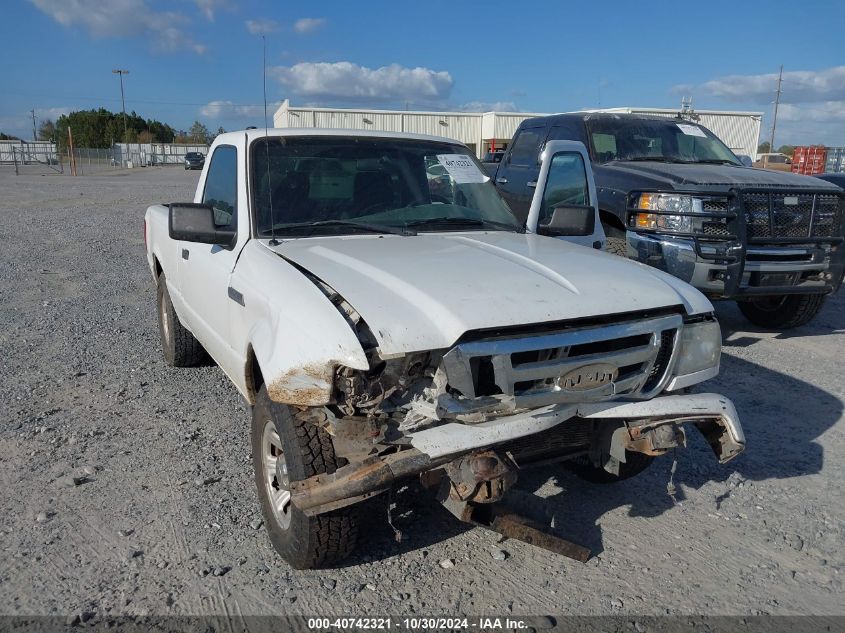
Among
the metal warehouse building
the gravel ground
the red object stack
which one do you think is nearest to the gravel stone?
the gravel ground

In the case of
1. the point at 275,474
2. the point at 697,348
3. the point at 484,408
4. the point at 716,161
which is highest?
the point at 716,161

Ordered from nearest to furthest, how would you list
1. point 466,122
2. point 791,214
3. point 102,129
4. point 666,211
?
point 666,211 < point 791,214 < point 466,122 < point 102,129

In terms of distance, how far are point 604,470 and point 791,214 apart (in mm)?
4185

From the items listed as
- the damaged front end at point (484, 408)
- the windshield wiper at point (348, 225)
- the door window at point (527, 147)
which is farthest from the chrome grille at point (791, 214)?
the damaged front end at point (484, 408)

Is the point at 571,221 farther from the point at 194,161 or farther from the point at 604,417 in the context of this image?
the point at 194,161

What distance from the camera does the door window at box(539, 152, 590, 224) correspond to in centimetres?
582

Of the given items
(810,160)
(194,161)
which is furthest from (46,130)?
(810,160)

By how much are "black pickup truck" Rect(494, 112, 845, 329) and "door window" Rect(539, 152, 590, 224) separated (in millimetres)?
937

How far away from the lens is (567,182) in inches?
233

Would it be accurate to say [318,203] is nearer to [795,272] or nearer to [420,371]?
[420,371]

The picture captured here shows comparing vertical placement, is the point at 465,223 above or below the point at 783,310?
above

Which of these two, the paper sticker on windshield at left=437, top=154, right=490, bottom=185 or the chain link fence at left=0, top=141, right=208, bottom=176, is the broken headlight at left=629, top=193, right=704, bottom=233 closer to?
the paper sticker on windshield at left=437, top=154, right=490, bottom=185

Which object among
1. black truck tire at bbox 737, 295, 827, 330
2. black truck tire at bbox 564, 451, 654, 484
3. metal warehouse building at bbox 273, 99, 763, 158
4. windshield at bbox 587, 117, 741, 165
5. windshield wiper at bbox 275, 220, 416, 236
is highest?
metal warehouse building at bbox 273, 99, 763, 158

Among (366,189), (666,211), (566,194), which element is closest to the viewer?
(366,189)
